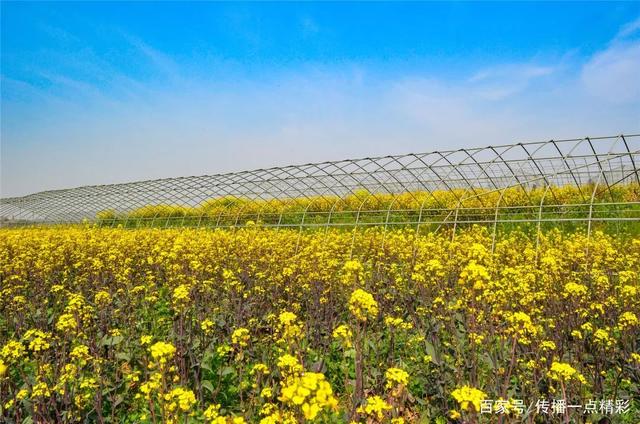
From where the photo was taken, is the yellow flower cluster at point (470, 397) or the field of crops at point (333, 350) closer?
the yellow flower cluster at point (470, 397)

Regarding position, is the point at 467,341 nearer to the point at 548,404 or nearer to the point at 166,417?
the point at 548,404

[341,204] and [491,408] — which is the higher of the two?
[341,204]

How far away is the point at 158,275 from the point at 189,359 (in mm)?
3666

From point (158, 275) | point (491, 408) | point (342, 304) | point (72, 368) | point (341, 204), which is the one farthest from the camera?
point (341, 204)

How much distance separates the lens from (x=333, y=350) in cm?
561

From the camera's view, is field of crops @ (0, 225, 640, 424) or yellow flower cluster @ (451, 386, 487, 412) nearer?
yellow flower cluster @ (451, 386, 487, 412)

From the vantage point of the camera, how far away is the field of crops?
346 centimetres

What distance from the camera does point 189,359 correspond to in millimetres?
4805

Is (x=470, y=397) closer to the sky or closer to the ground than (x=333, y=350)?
closer to the sky

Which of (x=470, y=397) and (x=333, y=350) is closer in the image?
(x=470, y=397)

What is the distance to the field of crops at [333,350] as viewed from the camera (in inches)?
136

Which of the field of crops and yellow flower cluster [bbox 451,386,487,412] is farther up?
yellow flower cluster [bbox 451,386,487,412]

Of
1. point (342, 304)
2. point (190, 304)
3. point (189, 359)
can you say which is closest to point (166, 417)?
point (189, 359)

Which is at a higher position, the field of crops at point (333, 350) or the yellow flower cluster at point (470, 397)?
the yellow flower cluster at point (470, 397)
